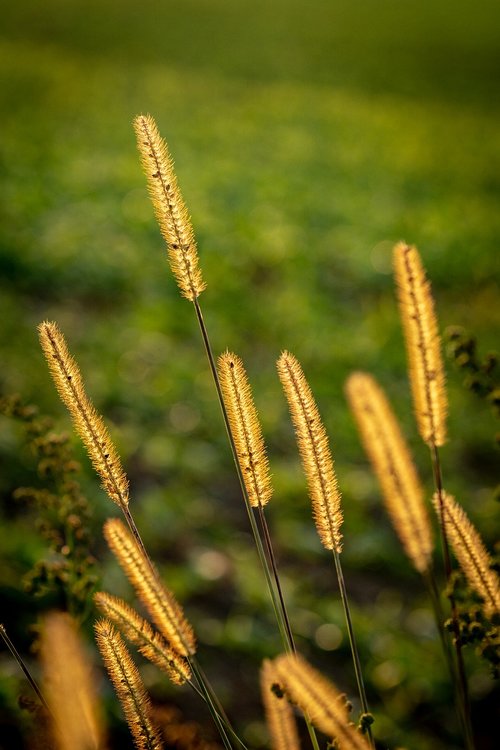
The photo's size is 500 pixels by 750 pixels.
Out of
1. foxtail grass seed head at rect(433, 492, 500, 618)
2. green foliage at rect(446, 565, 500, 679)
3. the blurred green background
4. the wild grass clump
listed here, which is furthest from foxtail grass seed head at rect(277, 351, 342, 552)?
the blurred green background

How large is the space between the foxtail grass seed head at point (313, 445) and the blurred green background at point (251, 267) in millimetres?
957

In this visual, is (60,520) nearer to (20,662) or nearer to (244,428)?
(20,662)

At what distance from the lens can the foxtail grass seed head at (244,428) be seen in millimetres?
666

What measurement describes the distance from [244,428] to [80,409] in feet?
0.48

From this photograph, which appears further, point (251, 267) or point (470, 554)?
point (251, 267)

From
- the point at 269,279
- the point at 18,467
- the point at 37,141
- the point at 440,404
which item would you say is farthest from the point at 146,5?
the point at 440,404

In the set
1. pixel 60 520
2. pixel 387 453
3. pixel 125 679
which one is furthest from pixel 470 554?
pixel 60 520

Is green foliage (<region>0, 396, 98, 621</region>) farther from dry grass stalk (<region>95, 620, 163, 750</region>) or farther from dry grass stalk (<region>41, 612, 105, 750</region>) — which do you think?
dry grass stalk (<region>95, 620, 163, 750</region>)

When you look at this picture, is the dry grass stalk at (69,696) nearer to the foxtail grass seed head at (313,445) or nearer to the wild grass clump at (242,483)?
the wild grass clump at (242,483)

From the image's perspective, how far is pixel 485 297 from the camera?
3.77 m

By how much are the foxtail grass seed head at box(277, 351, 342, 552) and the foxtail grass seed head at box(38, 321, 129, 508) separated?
0.16m

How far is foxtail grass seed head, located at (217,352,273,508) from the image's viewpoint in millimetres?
666

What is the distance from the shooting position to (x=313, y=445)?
2.17 ft

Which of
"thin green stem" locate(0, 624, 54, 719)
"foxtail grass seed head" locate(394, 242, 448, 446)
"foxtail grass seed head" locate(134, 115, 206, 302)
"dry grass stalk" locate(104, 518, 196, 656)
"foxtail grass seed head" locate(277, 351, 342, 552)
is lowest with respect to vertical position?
"thin green stem" locate(0, 624, 54, 719)
